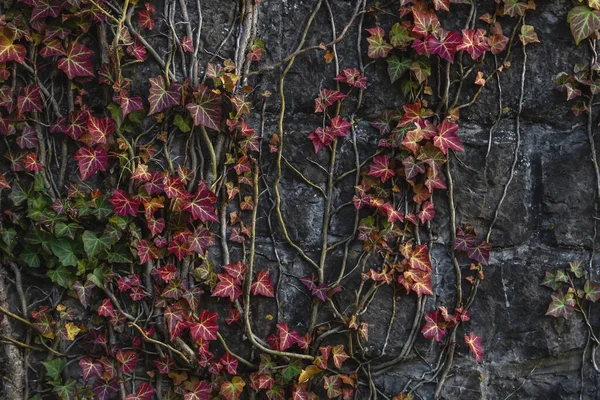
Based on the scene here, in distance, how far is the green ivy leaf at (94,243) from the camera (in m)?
2.19

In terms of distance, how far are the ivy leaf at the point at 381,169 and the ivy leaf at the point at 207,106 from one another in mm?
567

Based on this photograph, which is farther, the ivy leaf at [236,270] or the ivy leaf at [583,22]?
the ivy leaf at [236,270]

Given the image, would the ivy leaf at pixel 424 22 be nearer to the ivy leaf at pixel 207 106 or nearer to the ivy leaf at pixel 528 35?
the ivy leaf at pixel 528 35

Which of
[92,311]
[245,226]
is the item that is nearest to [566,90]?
[245,226]

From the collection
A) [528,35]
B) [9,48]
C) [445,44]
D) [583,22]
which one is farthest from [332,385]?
[9,48]

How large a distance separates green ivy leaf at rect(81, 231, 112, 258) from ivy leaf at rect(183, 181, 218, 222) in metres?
0.31

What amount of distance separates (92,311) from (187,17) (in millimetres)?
1111

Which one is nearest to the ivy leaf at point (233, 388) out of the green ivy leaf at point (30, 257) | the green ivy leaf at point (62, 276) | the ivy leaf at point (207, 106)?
the green ivy leaf at point (62, 276)

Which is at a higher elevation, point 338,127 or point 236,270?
point 338,127

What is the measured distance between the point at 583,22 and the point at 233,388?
1763 mm

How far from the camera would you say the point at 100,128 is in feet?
7.23

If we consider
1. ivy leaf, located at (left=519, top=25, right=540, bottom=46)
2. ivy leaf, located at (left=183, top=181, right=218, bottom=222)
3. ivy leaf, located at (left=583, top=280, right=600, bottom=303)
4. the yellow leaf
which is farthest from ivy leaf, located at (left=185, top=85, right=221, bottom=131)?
ivy leaf, located at (left=583, top=280, right=600, bottom=303)

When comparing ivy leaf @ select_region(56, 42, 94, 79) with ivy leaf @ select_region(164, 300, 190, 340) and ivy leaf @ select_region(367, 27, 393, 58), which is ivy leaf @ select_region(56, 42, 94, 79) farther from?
ivy leaf @ select_region(367, 27, 393, 58)

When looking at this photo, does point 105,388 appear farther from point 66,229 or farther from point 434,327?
point 434,327
